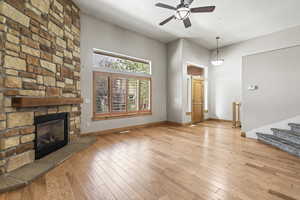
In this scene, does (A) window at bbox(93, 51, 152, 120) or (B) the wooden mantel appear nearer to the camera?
(B) the wooden mantel

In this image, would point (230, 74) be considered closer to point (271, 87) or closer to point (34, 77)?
point (271, 87)

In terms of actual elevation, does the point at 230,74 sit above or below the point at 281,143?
above

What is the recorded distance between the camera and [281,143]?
295 centimetres

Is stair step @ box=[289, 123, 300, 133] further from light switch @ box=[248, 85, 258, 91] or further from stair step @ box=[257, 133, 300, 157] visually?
light switch @ box=[248, 85, 258, 91]

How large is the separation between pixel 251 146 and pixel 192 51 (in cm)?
442

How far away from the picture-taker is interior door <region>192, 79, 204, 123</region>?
20.6 ft

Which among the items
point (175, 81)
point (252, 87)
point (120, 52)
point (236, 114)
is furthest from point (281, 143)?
point (120, 52)

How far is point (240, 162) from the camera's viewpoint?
237 cm

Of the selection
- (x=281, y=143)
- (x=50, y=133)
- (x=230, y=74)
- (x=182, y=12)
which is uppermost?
(x=182, y=12)

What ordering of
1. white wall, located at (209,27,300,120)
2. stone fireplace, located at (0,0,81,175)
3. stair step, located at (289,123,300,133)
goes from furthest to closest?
white wall, located at (209,27,300,120) → stair step, located at (289,123,300,133) → stone fireplace, located at (0,0,81,175)

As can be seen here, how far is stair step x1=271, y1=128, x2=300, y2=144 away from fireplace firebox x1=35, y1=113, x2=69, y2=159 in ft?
17.3

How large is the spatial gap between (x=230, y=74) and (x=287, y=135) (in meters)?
3.91

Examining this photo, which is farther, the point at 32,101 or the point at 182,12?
the point at 182,12

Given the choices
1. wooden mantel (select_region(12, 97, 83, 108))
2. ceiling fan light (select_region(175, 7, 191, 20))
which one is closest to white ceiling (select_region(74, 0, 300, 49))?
ceiling fan light (select_region(175, 7, 191, 20))
